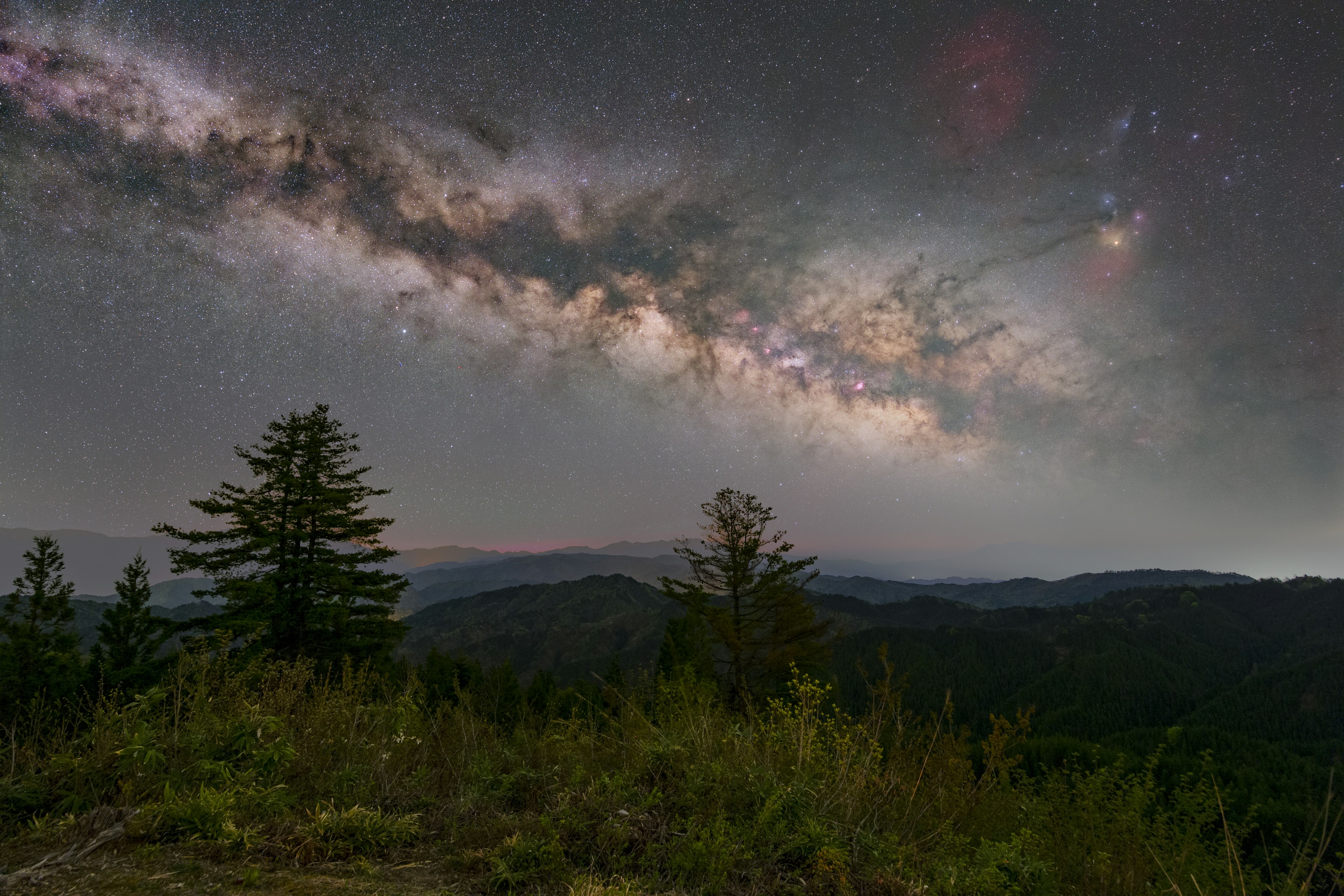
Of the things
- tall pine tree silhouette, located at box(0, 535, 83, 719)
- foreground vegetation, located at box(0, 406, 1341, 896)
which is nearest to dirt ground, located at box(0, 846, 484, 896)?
foreground vegetation, located at box(0, 406, 1341, 896)

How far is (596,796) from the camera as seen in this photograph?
175 inches

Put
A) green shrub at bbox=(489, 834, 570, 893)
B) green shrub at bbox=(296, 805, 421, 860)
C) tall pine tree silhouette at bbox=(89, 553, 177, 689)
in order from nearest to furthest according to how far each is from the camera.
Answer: green shrub at bbox=(489, 834, 570, 893) → green shrub at bbox=(296, 805, 421, 860) → tall pine tree silhouette at bbox=(89, 553, 177, 689)

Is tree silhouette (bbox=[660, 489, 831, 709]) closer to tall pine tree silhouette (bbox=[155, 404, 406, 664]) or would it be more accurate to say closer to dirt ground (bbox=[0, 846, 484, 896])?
tall pine tree silhouette (bbox=[155, 404, 406, 664])

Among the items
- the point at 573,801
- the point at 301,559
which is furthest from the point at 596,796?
the point at 301,559

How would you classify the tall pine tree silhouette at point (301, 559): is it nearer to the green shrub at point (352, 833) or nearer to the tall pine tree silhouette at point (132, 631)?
the tall pine tree silhouette at point (132, 631)

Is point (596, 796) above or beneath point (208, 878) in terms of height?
beneath

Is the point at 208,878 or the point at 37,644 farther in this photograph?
the point at 37,644

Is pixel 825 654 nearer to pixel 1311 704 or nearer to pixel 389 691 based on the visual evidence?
pixel 389 691

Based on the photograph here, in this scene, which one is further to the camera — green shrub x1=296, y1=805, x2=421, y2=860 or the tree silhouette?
the tree silhouette

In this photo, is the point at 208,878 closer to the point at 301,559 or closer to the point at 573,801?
the point at 573,801

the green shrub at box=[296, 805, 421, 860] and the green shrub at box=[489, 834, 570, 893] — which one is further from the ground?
the green shrub at box=[296, 805, 421, 860]

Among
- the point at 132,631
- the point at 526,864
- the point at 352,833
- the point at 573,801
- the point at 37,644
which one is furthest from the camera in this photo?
the point at 132,631

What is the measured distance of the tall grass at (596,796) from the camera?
367 cm

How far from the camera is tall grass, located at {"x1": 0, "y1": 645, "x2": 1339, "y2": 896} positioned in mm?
3668
